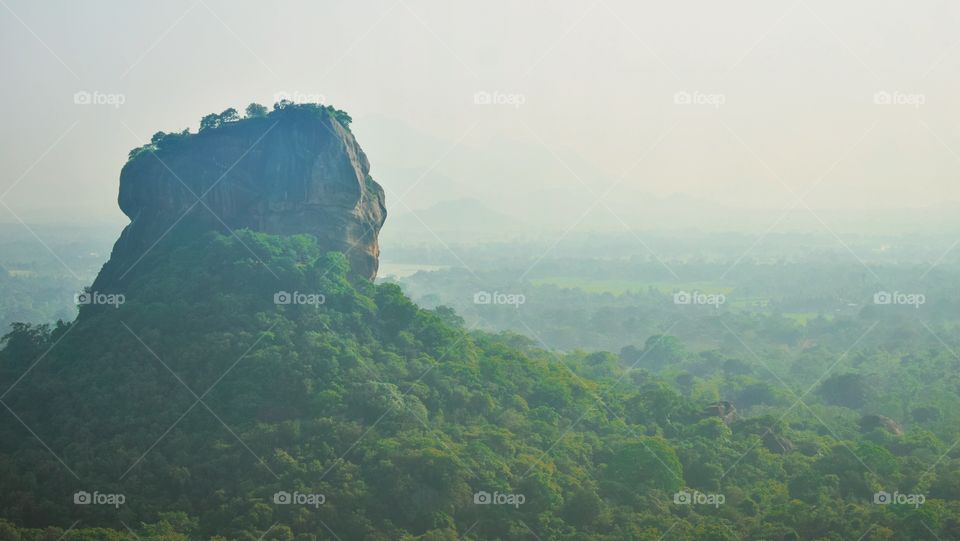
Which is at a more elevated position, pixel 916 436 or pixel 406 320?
pixel 406 320

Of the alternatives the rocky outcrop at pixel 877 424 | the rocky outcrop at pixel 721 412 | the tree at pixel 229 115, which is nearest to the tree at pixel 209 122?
the tree at pixel 229 115

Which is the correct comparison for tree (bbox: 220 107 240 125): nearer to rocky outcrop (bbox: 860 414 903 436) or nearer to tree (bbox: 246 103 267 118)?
tree (bbox: 246 103 267 118)

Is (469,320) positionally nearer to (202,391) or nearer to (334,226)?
(334,226)

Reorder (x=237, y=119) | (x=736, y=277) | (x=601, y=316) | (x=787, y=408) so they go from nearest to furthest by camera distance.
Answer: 1. (x=237, y=119)
2. (x=787, y=408)
3. (x=601, y=316)
4. (x=736, y=277)

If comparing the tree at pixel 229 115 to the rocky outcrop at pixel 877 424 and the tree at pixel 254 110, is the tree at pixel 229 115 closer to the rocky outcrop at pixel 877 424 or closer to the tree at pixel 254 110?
the tree at pixel 254 110

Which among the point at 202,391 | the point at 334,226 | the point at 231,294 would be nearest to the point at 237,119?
the point at 334,226

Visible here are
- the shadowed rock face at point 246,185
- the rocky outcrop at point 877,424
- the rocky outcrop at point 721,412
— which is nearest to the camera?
the shadowed rock face at point 246,185

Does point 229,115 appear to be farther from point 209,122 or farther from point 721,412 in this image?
point 721,412

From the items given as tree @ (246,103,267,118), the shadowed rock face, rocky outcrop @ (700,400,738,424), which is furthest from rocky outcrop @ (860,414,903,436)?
tree @ (246,103,267,118)
